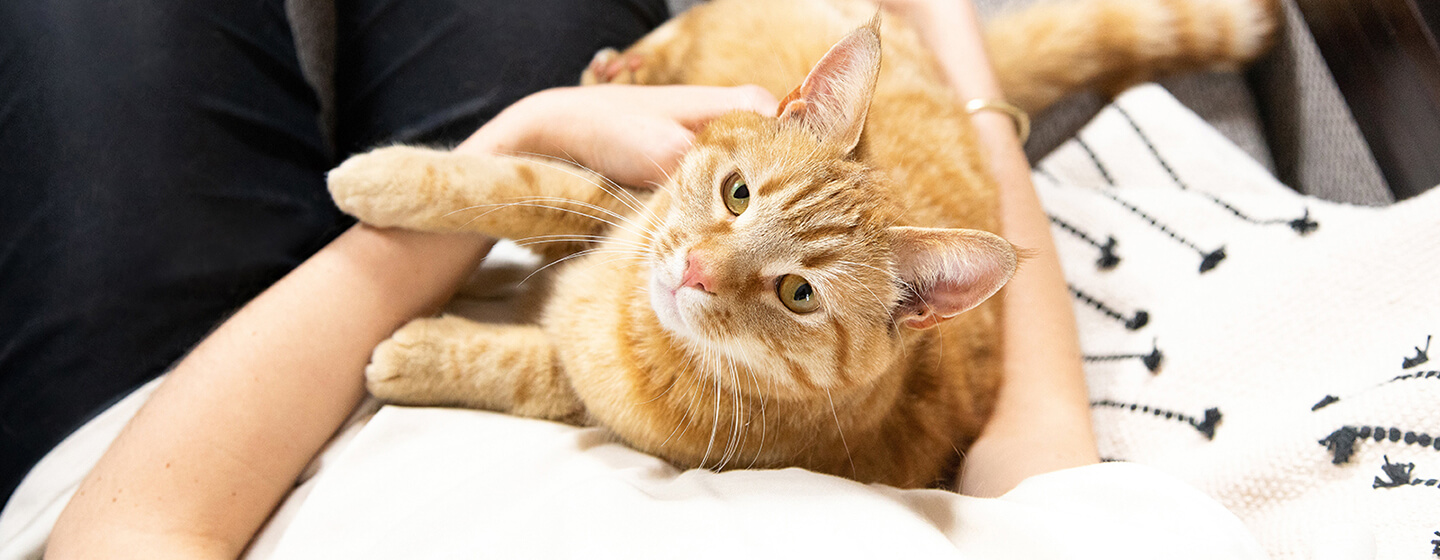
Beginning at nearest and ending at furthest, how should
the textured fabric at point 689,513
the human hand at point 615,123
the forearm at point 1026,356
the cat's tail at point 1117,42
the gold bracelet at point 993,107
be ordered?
the textured fabric at point 689,513, the forearm at point 1026,356, the human hand at point 615,123, the gold bracelet at point 993,107, the cat's tail at point 1117,42

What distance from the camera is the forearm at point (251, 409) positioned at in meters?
1.00

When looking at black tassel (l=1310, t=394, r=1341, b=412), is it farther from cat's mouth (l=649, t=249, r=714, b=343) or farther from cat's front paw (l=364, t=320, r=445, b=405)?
cat's front paw (l=364, t=320, r=445, b=405)

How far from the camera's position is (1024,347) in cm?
135

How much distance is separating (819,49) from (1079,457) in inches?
38.8

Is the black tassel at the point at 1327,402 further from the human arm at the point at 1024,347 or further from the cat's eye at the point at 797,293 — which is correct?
the cat's eye at the point at 797,293

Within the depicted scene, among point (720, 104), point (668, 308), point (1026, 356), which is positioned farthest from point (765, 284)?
point (1026, 356)

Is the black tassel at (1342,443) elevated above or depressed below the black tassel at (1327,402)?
above

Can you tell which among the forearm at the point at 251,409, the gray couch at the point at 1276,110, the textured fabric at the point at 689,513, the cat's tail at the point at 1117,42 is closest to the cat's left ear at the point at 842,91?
the textured fabric at the point at 689,513

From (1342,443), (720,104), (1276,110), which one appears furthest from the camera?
(1276,110)

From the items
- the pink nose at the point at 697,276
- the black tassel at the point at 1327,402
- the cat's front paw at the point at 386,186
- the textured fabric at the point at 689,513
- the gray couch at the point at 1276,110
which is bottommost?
the gray couch at the point at 1276,110

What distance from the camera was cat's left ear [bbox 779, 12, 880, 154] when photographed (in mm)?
971

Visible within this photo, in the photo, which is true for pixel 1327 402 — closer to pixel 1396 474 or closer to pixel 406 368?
pixel 1396 474

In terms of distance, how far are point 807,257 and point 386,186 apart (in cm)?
74

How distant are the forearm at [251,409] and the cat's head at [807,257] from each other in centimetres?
53
